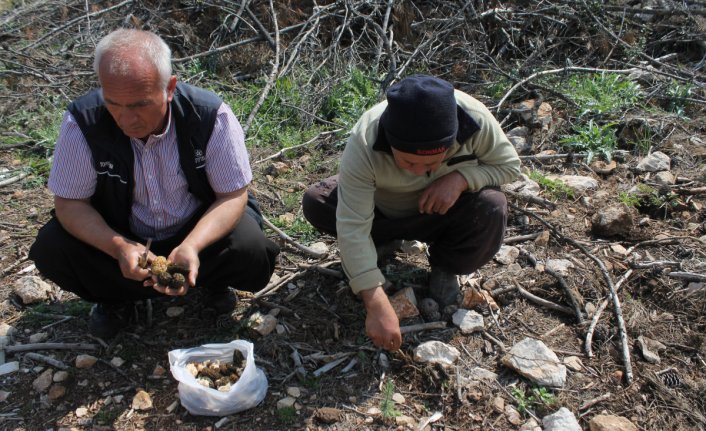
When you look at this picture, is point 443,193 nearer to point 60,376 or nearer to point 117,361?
point 117,361

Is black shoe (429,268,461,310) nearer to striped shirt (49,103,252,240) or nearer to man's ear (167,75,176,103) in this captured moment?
striped shirt (49,103,252,240)

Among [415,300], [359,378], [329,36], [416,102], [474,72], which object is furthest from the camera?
[329,36]

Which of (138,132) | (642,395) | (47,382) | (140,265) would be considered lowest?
(642,395)

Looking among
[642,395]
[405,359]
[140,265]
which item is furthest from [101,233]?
[642,395]

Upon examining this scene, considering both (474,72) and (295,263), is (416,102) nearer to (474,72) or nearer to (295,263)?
(295,263)

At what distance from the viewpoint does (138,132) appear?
7.07ft

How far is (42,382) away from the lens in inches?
93.7

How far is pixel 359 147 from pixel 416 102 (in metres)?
0.35

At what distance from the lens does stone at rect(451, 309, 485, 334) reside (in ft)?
8.27

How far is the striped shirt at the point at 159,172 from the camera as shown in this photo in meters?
2.25

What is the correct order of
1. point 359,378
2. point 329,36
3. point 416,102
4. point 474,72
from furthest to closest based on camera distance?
point 329,36 → point 474,72 → point 359,378 → point 416,102

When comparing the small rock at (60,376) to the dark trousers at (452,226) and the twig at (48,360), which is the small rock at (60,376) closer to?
the twig at (48,360)

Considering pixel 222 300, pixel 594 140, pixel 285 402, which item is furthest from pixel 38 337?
pixel 594 140

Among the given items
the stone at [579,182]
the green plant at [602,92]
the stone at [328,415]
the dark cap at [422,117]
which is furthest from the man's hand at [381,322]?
the green plant at [602,92]
